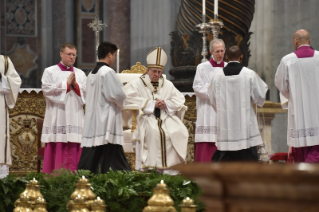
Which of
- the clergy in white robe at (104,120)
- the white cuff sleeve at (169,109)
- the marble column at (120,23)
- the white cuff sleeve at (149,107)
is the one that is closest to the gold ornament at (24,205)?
the clergy in white robe at (104,120)

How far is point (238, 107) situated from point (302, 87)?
77 cm

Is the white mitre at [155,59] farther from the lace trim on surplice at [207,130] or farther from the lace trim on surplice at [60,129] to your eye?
the lace trim on surplice at [60,129]

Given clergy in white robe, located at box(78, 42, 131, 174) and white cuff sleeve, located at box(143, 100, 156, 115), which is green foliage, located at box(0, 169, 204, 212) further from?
white cuff sleeve, located at box(143, 100, 156, 115)

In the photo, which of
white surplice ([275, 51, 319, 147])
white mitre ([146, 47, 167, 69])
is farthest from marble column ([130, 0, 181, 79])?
white surplice ([275, 51, 319, 147])

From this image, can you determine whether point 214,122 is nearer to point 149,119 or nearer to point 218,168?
point 149,119

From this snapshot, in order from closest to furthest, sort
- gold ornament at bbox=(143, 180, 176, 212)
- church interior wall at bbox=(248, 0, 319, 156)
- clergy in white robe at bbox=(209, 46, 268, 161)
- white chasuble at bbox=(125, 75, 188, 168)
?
gold ornament at bbox=(143, 180, 176, 212), clergy in white robe at bbox=(209, 46, 268, 161), white chasuble at bbox=(125, 75, 188, 168), church interior wall at bbox=(248, 0, 319, 156)

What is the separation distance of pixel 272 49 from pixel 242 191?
425 inches

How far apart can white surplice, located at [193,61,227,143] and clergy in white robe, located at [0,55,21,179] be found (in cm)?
225

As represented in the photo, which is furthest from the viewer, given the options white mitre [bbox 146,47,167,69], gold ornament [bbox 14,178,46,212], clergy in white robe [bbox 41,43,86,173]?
clergy in white robe [bbox 41,43,86,173]

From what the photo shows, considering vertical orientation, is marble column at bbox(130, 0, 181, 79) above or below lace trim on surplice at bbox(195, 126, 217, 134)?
above

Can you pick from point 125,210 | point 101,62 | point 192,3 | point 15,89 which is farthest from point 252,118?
point 192,3

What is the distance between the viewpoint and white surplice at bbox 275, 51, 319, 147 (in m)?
6.77

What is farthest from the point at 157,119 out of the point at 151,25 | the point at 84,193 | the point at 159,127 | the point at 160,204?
the point at 151,25

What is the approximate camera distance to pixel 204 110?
794cm
